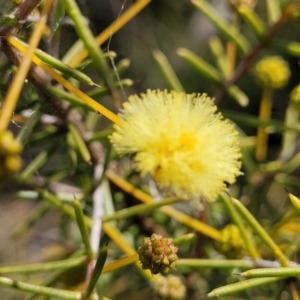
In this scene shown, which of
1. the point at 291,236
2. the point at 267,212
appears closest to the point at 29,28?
the point at 291,236

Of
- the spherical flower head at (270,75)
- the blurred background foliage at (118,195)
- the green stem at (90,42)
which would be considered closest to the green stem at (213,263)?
the blurred background foliage at (118,195)

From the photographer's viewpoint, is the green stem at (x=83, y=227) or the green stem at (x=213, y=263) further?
the green stem at (x=213, y=263)

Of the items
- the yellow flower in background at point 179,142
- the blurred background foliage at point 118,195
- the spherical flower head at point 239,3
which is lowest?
the blurred background foliage at point 118,195

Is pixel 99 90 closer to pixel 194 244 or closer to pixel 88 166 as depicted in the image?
pixel 88 166

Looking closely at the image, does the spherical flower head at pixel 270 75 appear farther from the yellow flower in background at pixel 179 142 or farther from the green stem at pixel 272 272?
the green stem at pixel 272 272

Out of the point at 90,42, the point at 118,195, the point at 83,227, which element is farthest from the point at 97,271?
the point at 118,195

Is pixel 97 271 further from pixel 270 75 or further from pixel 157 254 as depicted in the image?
pixel 270 75
